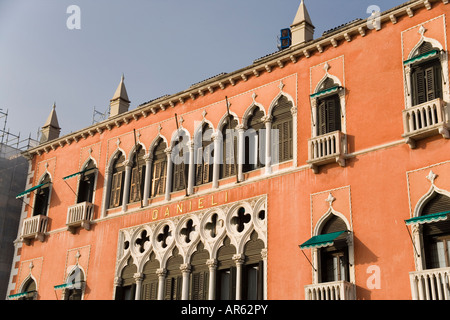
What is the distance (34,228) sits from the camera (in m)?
27.2

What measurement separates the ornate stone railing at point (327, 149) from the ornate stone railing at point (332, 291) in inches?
137

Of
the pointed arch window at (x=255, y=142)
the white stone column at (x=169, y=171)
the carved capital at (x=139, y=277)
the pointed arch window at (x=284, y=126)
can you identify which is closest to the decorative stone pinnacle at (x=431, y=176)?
the pointed arch window at (x=284, y=126)

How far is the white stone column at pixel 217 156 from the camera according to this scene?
22.4 m

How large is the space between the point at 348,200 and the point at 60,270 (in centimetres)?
1206

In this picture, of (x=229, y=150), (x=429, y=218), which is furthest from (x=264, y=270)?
(x=429, y=218)

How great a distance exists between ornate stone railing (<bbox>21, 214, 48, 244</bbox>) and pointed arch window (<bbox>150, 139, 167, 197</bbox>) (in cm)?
555

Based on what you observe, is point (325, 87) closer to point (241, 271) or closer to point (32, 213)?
point (241, 271)

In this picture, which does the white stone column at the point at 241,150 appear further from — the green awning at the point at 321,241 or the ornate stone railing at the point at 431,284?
the ornate stone railing at the point at 431,284

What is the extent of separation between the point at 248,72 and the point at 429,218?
8.53 metres

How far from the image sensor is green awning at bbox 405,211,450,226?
16.6 m

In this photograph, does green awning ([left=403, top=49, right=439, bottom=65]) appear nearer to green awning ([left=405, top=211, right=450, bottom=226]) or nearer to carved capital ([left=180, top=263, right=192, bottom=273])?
green awning ([left=405, top=211, right=450, bottom=226])

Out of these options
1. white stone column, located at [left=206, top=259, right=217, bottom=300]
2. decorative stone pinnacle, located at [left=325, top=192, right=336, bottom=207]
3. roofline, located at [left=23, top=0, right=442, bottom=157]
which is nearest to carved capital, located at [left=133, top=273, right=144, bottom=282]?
white stone column, located at [left=206, top=259, right=217, bottom=300]

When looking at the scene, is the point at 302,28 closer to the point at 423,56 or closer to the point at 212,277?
the point at 423,56
